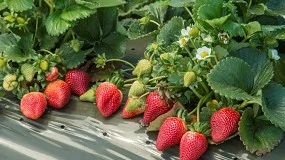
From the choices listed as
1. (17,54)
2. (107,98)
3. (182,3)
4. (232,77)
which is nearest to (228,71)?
(232,77)

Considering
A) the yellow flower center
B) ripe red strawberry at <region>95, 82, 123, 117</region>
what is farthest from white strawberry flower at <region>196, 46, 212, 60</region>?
ripe red strawberry at <region>95, 82, 123, 117</region>

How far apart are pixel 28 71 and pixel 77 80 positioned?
13 centimetres

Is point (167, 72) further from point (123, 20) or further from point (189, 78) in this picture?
point (123, 20)

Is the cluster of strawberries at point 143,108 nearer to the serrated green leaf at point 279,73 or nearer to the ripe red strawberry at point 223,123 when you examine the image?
the ripe red strawberry at point 223,123

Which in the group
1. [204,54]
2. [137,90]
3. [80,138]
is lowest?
[80,138]

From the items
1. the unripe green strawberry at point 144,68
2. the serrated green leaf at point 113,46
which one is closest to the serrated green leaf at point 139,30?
the serrated green leaf at point 113,46

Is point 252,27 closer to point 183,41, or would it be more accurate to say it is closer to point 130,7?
point 183,41

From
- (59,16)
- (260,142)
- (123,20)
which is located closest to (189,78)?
(260,142)

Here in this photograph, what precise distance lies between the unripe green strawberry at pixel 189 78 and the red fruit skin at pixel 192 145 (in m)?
0.11

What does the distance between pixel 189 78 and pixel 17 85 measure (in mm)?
492

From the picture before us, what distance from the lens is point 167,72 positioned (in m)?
1.39

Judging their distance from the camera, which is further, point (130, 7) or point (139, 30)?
point (130, 7)

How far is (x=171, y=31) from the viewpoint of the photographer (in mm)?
A: 1498

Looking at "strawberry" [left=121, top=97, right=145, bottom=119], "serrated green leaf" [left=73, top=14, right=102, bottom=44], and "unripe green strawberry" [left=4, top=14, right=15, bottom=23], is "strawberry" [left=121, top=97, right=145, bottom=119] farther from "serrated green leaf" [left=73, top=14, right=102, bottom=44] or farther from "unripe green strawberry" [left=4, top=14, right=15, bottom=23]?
"unripe green strawberry" [left=4, top=14, right=15, bottom=23]
